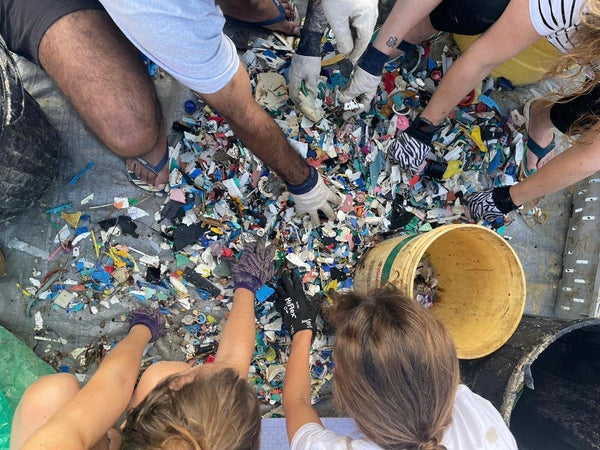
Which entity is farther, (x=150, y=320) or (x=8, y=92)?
(x=150, y=320)

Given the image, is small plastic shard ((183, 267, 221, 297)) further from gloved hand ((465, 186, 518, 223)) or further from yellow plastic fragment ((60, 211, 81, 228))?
gloved hand ((465, 186, 518, 223))

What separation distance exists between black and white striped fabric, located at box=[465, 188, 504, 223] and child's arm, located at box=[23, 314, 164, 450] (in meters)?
1.68

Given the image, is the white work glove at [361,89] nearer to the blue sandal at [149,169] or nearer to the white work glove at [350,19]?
the white work glove at [350,19]

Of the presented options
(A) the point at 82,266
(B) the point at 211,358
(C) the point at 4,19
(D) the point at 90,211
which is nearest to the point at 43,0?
(C) the point at 4,19

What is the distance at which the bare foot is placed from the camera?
6.47ft

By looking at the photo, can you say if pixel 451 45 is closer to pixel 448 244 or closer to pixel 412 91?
pixel 412 91

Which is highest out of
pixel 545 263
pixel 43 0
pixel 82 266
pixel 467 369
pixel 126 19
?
pixel 126 19

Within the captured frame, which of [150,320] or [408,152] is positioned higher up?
[408,152]

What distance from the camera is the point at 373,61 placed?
6.14 feet

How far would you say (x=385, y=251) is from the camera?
184cm

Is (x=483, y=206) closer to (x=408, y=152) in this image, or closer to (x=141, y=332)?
(x=408, y=152)

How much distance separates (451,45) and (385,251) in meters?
1.27

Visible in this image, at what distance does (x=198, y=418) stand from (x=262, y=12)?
1.81 m

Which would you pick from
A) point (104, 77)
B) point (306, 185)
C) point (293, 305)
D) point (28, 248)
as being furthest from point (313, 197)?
point (28, 248)
